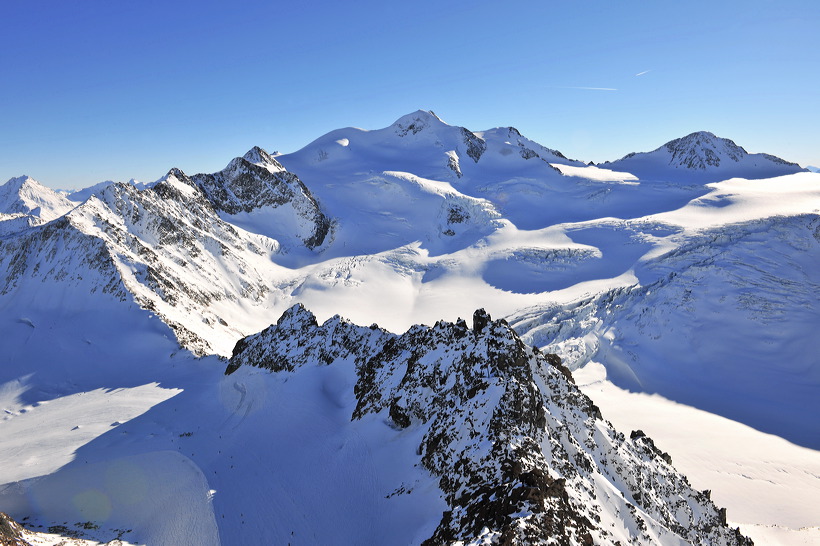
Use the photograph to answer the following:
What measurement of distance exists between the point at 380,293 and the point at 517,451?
6763cm

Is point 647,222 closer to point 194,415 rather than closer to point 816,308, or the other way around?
point 816,308

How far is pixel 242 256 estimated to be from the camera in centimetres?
8169

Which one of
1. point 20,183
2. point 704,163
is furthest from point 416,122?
point 20,183

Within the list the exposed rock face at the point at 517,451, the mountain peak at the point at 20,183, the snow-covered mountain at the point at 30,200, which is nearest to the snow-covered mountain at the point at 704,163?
the exposed rock face at the point at 517,451

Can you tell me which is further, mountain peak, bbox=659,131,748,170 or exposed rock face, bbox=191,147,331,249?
mountain peak, bbox=659,131,748,170

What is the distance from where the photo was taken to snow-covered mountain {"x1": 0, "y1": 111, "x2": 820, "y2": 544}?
3008 cm

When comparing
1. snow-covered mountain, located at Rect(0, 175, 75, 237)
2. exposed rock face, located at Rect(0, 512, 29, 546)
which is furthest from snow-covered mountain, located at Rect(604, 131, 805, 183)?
snow-covered mountain, located at Rect(0, 175, 75, 237)

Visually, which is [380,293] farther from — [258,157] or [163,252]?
[258,157]

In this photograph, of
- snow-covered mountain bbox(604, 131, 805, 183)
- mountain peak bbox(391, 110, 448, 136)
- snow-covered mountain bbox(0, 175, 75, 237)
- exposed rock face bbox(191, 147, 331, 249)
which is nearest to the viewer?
exposed rock face bbox(191, 147, 331, 249)

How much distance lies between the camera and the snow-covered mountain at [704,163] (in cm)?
14327

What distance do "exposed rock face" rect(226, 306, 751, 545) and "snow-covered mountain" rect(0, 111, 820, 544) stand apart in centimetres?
58

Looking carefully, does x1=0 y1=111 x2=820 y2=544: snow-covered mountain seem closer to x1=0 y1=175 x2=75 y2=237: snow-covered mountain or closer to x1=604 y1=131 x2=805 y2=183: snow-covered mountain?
x1=604 y1=131 x2=805 y2=183: snow-covered mountain

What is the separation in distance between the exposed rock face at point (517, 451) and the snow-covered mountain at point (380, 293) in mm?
577

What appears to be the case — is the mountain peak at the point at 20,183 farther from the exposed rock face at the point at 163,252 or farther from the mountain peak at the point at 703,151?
the mountain peak at the point at 703,151
